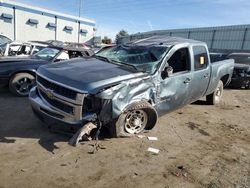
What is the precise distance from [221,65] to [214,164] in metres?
4.08

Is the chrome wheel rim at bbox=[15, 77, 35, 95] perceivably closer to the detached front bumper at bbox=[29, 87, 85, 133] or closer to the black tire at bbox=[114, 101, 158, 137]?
the detached front bumper at bbox=[29, 87, 85, 133]

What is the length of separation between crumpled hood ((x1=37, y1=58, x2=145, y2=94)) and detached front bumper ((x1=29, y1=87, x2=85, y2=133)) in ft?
1.56

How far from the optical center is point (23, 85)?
7.41 m

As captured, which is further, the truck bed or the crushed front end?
the truck bed

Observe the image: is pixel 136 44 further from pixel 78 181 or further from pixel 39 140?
pixel 78 181

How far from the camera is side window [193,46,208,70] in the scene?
610 cm

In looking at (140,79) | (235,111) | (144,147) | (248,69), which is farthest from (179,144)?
(248,69)

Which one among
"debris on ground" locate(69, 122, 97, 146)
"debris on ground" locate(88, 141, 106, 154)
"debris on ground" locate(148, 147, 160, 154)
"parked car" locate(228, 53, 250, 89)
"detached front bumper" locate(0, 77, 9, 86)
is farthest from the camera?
"parked car" locate(228, 53, 250, 89)

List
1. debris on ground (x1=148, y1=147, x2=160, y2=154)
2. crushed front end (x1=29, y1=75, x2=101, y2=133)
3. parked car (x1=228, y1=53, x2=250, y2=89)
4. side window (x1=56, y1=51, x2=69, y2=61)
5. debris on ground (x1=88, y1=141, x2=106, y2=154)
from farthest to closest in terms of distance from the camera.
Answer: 1. parked car (x1=228, y1=53, x2=250, y2=89)
2. side window (x1=56, y1=51, x2=69, y2=61)
3. debris on ground (x1=148, y1=147, x2=160, y2=154)
4. debris on ground (x1=88, y1=141, x2=106, y2=154)
5. crushed front end (x1=29, y1=75, x2=101, y2=133)

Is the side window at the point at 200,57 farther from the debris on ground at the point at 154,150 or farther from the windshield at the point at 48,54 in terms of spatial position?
the windshield at the point at 48,54

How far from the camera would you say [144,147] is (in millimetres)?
4477

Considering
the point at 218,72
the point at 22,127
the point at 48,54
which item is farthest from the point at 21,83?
the point at 218,72

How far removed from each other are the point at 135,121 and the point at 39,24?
38.4 m

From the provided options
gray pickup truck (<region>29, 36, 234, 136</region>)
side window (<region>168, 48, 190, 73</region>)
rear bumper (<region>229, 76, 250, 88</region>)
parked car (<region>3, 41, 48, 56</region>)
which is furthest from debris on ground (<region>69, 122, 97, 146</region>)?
rear bumper (<region>229, 76, 250, 88</region>)
